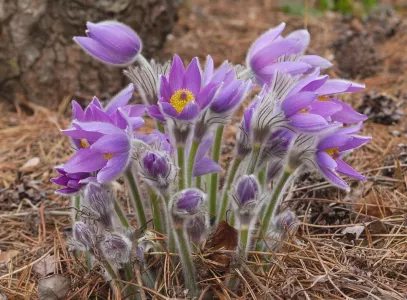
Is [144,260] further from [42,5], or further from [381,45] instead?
[381,45]

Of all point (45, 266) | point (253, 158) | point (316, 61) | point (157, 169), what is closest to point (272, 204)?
point (253, 158)

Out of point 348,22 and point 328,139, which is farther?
point 348,22

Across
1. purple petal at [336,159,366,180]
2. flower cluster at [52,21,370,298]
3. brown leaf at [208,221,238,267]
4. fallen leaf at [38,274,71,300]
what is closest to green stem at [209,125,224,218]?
flower cluster at [52,21,370,298]

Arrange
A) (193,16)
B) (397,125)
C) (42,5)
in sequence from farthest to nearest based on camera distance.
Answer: (193,16)
(42,5)
(397,125)

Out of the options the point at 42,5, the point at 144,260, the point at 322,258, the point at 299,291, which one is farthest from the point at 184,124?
the point at 42,5

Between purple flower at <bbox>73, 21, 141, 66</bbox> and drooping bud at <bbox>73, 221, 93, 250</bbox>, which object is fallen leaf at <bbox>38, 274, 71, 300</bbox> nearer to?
drooping bud at <bbox>73, 221, 93, 250</bbox>

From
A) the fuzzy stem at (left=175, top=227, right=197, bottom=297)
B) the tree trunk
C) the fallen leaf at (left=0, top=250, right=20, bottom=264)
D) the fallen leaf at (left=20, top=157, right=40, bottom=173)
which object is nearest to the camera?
the fuzzy stem at (left=175, top=227, right=197, bottom=297)
